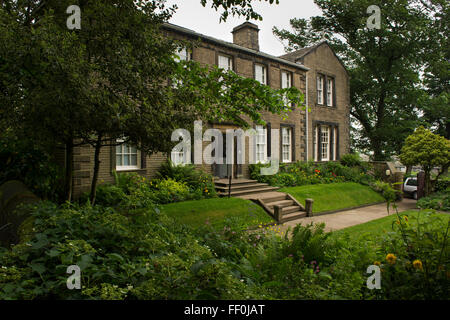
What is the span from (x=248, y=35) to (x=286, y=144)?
6929 millimetres

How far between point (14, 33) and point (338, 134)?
20373mm

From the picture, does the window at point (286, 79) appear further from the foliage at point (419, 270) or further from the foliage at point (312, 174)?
the foliage at point (419, 270)

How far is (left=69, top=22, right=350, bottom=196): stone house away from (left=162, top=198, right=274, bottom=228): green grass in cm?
293

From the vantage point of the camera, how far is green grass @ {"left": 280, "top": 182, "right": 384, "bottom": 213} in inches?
517

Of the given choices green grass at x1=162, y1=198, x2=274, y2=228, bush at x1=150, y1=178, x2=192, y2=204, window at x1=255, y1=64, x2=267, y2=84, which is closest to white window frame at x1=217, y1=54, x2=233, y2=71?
window at x1=255, y1=64, x2=267, y2=84

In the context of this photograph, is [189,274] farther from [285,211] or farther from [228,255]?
[285,211]

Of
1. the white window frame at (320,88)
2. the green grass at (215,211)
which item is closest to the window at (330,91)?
the white window frame at (320,88)

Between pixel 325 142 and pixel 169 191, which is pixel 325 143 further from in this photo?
pixel 169 191

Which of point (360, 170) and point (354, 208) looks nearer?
point (354, 208)

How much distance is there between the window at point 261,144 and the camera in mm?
16516

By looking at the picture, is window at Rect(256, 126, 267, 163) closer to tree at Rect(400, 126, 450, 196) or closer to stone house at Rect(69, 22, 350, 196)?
stone house at Rect(69, 22, 350, 196)

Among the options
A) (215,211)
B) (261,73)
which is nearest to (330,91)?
(261,73)
